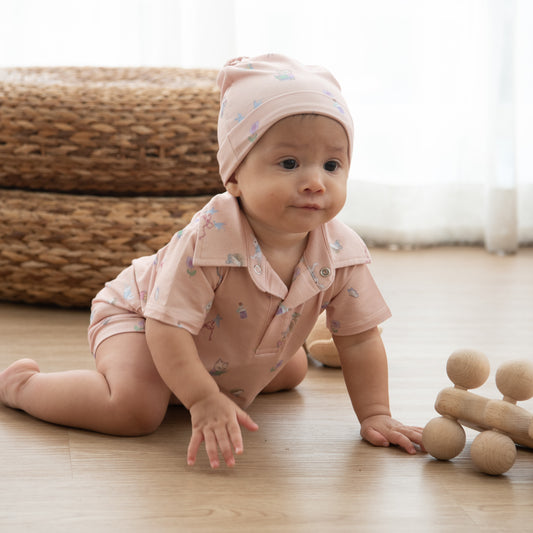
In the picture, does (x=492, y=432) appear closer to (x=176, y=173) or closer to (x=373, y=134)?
(x=176, y=173)

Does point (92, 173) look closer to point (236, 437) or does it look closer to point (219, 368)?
point (219, 368)

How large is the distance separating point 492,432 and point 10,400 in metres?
0.58

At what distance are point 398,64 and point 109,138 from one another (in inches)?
42.5

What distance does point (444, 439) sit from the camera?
0.92 m

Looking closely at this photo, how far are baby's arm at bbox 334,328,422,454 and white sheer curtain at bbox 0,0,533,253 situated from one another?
134 centimetres

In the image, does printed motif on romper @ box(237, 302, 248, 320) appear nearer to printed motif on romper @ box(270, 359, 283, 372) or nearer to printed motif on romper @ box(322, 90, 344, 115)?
printed motif on romper @ box(270, 359, 283, 372)

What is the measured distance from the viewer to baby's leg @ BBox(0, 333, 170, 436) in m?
0.98

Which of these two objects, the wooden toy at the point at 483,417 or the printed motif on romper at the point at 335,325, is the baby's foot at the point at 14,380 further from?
the wooden toy at the point at 483,417

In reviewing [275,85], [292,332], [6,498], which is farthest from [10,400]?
[275,85]

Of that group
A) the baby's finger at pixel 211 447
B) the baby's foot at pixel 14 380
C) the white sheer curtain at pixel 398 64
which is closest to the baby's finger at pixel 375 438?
the baby's finger at pixel 211 447

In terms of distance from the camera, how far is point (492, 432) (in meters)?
0.90

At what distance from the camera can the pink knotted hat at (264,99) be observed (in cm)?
90

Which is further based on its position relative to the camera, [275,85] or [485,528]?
[275,85]

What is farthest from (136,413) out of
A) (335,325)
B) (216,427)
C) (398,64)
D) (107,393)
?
(398,64)
